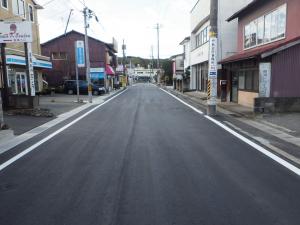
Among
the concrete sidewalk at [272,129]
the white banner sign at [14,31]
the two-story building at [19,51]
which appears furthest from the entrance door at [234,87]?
the two-story building at [19,51]

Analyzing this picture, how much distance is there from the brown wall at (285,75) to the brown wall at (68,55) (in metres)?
36.7

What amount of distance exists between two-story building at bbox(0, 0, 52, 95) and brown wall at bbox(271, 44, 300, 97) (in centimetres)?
1763

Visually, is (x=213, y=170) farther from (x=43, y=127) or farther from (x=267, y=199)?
(x=43, y=127)

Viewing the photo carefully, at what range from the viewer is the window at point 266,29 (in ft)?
56.5

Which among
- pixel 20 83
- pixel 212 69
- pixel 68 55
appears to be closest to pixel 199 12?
pixel 20 83

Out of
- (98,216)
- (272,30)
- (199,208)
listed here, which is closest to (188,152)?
(199,208)

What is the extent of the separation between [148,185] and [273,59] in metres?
12.0

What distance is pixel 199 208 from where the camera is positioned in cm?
484

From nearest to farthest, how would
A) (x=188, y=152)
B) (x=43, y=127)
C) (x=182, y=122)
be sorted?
(x=188, y=152) → (x=43, y=127) → (x=182, y=122)

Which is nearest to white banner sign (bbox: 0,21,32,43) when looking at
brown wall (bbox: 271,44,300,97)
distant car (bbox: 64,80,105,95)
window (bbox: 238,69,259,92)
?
brown wall (bbox: 271,44,300,97)

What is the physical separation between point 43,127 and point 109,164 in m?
6.63

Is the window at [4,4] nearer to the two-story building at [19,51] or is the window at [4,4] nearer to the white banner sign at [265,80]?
the two-story building at [19,51]

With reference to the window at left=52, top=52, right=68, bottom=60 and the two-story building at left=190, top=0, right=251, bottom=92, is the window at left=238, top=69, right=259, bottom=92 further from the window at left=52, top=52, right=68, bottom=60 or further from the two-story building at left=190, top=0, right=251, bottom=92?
the window at left=52, top=52, right=68, bottom=60

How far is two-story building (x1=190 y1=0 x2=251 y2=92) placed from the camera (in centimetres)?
2919
